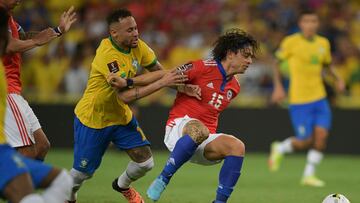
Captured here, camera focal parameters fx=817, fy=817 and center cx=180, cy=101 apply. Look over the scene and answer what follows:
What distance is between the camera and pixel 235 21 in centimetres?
1900

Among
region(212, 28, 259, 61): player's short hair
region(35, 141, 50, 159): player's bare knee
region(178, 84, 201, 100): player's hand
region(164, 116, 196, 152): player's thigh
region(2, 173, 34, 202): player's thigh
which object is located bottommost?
region(35, 141, 50, 159): player's bare knee

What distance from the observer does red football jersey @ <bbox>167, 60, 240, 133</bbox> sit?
8609 mm

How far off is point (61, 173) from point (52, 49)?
1230 cm

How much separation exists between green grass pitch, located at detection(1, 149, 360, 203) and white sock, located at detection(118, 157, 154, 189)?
1.85 feet

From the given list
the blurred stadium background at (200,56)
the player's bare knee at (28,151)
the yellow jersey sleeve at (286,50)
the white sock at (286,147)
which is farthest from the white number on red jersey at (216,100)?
the blurred stadium background at (200,56)

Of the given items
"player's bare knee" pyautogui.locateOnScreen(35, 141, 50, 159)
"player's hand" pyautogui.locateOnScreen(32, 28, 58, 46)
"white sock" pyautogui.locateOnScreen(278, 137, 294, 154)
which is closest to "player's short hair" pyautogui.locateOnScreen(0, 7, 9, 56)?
"player's hand" pyautogui.locateOnScreen(32, 28, 58, 46)

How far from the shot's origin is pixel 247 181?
1289 centimetres

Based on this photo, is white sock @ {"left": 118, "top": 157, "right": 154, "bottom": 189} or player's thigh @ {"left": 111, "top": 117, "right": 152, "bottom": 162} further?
white sock @ {"left": 118, "top": 157, "right": 154, "bottom": 189}

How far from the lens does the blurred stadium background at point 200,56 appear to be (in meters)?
17.4

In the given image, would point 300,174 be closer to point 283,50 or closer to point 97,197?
point 283,50

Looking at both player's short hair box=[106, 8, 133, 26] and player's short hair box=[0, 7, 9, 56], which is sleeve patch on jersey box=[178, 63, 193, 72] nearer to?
player's short hair box=[106, 8, 133, 26]

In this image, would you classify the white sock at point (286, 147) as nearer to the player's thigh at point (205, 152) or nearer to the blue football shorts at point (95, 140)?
the blue football shorts at point (95, 140)

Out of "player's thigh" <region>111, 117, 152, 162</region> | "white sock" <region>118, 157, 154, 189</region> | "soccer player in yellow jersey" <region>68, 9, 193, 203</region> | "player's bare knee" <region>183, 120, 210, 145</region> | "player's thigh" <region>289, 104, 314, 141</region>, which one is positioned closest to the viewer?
"player's bare knee" <region>183, 120, 210, 145</region>

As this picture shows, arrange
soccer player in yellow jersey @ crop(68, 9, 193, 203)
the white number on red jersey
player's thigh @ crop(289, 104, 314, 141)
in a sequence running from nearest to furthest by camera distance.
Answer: soccer player in yellow jersey @ crop(68, 9, 193, 203) → the white number on red jersey → player's thigh @ crop(289, 104, 314, 141)
